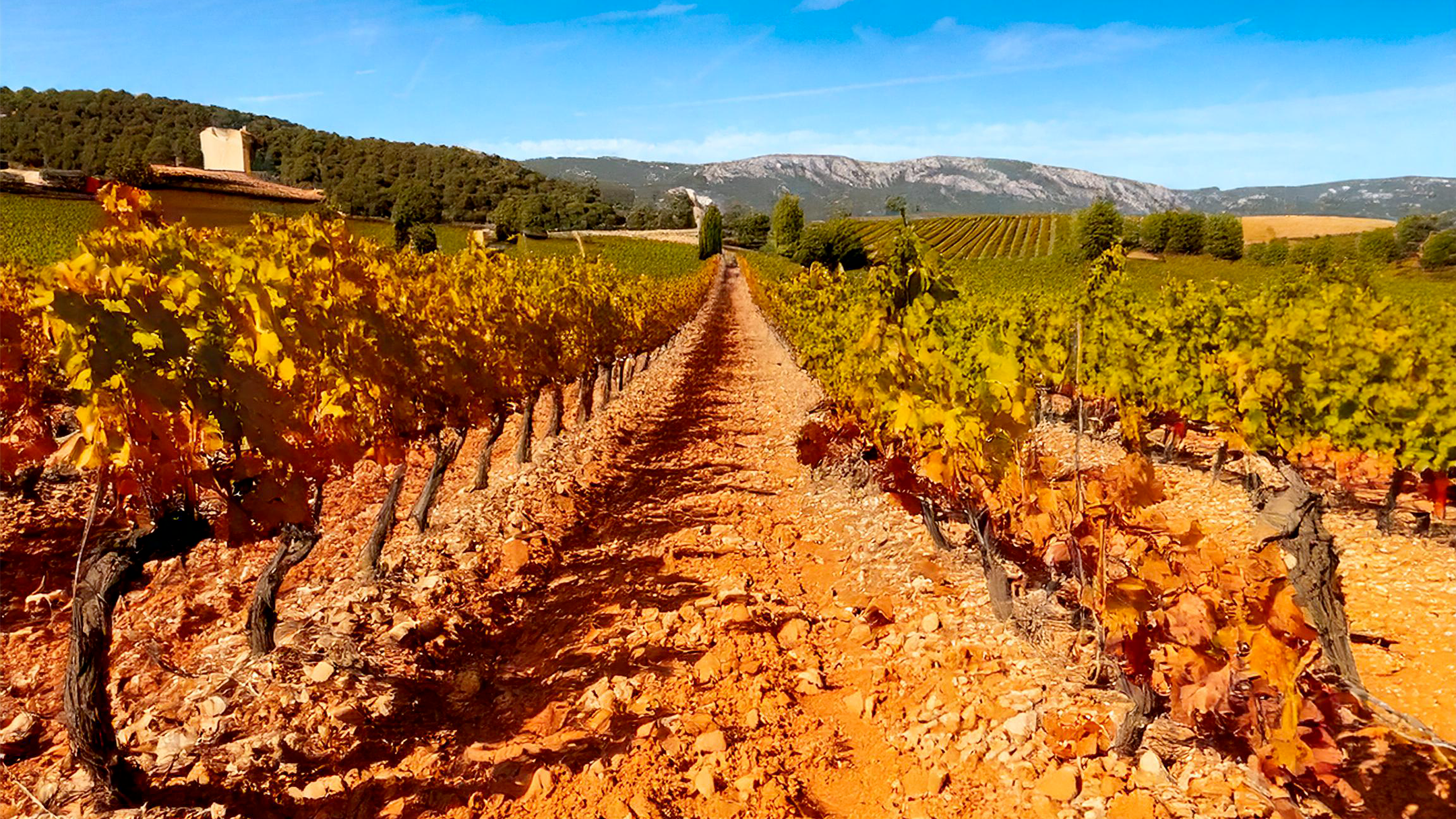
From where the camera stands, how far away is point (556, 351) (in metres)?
10.8

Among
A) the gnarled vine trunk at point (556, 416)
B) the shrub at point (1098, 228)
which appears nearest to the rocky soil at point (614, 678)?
the gnarled vine trunk at point (556, 416)

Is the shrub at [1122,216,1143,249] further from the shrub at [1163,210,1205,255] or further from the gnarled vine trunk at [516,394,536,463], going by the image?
the gnarled vine trunk at [516,394,536,463]

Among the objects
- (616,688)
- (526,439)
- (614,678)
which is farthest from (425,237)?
(616,688)

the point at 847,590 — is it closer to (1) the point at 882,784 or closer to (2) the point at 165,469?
(1) the point at 882,784

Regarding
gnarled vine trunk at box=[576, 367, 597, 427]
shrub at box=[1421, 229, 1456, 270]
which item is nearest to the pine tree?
shrub at box=[1421, 229, 1456, 270]

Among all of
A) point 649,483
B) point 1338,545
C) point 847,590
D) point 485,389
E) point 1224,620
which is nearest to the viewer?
point 1224,620

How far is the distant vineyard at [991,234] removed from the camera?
8505 cm

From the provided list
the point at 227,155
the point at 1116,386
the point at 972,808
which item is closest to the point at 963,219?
the point at 227,155

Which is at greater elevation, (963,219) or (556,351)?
(963,219)

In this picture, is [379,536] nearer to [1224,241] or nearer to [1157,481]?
[1157,481]

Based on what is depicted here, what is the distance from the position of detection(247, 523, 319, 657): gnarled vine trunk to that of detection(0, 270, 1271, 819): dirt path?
0.58 feet

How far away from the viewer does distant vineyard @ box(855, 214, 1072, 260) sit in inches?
3348

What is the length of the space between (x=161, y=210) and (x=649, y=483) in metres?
6.06

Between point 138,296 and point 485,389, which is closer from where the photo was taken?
point 138,296
